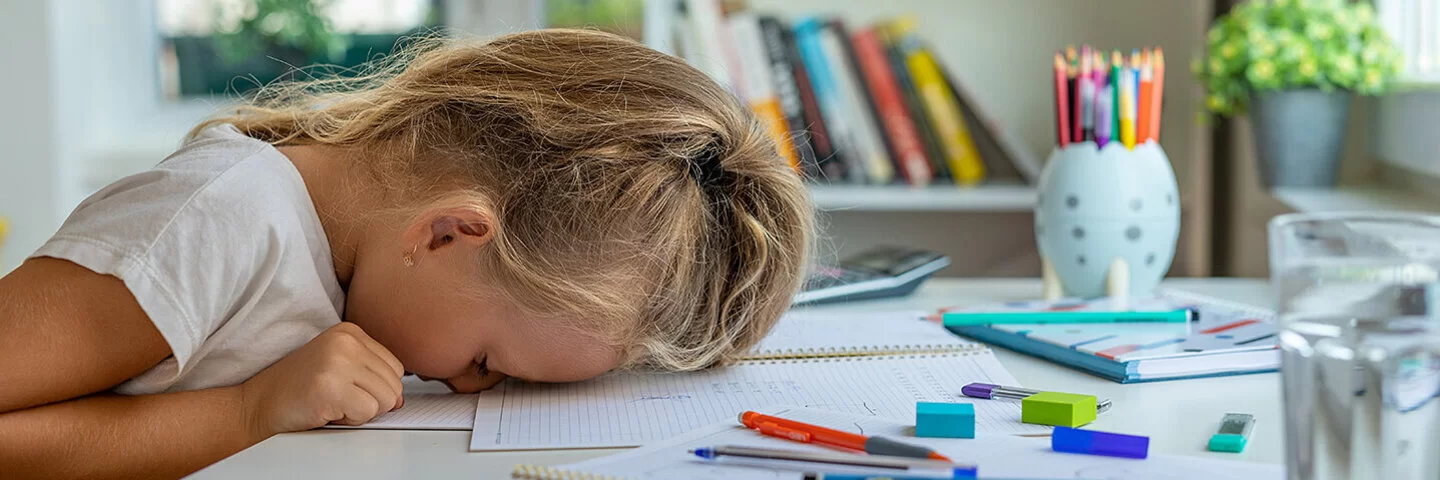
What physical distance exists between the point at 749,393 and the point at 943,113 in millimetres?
1242

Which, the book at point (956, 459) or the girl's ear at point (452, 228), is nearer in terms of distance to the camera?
the book at point (956, 459)

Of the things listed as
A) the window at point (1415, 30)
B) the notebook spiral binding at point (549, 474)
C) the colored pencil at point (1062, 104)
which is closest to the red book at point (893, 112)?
the window at point (1415, 30)

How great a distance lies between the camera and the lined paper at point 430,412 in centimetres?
77

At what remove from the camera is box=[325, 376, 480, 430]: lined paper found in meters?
0.77

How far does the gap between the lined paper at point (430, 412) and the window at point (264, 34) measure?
5.63 feet

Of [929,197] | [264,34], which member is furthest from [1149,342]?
[264,34]

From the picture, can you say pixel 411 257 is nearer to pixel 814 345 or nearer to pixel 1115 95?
pixel 814 345

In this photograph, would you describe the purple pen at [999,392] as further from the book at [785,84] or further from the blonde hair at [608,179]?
the book at [785,84]

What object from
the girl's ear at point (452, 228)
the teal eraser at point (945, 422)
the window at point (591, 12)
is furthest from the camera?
the window at point (591, 12)

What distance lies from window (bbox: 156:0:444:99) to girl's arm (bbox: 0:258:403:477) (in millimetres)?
1769

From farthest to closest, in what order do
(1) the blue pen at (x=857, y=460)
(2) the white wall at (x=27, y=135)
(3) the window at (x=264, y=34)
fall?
1. (3) the window at (x=264, y=34)
2. (2) the white wall at (x=27, y=135)
3. (1) the blue pen at (x=857, y=460)

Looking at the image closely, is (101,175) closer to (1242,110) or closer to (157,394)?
(157,394)

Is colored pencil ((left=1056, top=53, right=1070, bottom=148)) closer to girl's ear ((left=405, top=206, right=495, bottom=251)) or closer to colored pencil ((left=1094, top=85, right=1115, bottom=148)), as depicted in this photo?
colored pencil ((left=1094, top=85, right=1115, bottom=148))

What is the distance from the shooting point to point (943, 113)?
6.64ft
